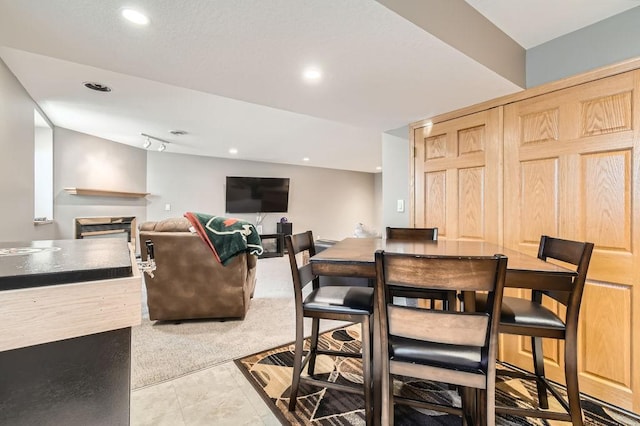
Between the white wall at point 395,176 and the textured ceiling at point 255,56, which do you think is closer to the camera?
the textured ceiling at point 255,56

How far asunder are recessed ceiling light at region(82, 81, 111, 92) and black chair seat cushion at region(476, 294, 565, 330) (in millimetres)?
3641

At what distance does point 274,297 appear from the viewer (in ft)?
12.0

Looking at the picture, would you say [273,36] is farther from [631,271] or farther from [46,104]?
[46,104]

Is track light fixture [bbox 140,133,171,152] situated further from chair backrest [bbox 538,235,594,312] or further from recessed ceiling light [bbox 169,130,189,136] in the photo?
chair backrest [bbox 538,235,594,312]

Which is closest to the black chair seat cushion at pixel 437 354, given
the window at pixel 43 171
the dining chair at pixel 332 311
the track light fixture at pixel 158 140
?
the dining chair at pixel 332 311

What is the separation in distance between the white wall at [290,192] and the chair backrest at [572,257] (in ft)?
19.9

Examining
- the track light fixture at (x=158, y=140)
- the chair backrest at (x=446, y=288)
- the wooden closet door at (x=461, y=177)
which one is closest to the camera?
the chair backrest at (x=446, y=288)

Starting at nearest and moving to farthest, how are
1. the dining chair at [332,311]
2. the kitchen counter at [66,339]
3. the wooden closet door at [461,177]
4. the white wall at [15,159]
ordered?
the kitchen counter at [66,339], the dining chair at [332,311], the wooden closet door at [461,177], the white wall at [15,159]

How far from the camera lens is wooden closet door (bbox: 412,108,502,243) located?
7.27ft

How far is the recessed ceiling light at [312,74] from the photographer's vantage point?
176 cm

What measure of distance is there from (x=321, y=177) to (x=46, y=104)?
18.8 ft

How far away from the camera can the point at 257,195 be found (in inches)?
273

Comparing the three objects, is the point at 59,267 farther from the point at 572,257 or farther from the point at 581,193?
the point at 581,193

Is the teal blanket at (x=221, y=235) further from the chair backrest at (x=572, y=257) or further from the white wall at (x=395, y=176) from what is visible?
the chair backrest at (x=572, y=257)
